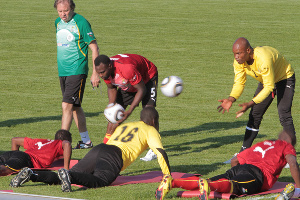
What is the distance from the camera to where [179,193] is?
7598 mm

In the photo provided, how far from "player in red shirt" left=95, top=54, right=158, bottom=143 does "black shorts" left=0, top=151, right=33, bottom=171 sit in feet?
4.64

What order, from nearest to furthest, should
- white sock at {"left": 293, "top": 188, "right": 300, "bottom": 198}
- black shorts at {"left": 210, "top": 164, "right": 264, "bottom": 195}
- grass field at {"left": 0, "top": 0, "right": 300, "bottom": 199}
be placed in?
white sock at {"left": 293, "top": 188, "right": 300, "bottom": 198} → black shorts at {"left": 210, "top": 164, "right": 264, "bottom": 195} → grass field at {"left": 0, "top": 0, "right": 300, "bottom": 199}

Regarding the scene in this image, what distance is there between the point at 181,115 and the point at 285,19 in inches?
850

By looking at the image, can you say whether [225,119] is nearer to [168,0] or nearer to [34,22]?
[34,22]

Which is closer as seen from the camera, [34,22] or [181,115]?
[181,115]

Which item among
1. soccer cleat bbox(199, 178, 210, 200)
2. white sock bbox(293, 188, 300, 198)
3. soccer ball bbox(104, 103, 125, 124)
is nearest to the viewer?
soccer cleat bbox(199, 178, 210, 200)

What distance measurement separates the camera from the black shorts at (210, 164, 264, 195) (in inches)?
299

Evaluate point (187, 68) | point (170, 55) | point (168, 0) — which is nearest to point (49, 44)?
point (170, 55)

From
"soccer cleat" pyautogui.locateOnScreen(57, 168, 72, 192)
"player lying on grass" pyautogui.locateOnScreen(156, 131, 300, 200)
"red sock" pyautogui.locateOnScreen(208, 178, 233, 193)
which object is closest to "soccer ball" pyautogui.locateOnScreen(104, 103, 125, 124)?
"player lying on grass" pyautogui.locateOnScreen(156, 131, 300, 200)

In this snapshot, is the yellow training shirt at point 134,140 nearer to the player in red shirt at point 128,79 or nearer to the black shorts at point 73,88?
the player in red shirt at point 128,79

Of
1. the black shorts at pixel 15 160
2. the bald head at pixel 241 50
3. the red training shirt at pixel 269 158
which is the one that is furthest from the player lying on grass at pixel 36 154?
the bald head at pixel 241 50

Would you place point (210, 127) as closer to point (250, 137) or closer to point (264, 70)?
point (250, 137)

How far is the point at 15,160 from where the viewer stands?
8.79 metres

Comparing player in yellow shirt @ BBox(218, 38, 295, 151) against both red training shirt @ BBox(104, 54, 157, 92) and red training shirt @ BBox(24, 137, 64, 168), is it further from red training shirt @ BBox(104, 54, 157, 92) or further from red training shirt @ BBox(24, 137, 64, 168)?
red training shirt @ BBox(24, 137, 64, 168)
